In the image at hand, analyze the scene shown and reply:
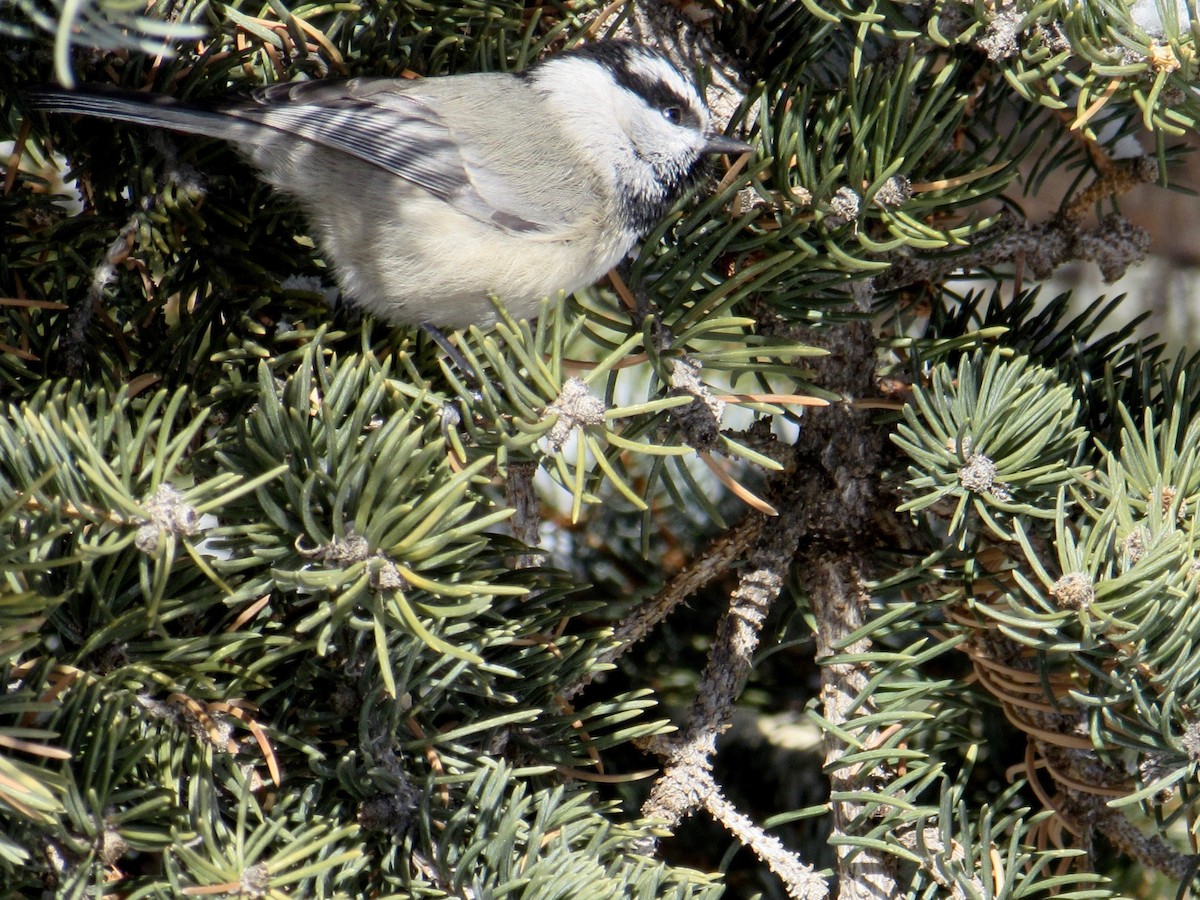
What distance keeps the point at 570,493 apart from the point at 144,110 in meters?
0.54

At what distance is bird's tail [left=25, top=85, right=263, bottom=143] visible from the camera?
0.91 meters

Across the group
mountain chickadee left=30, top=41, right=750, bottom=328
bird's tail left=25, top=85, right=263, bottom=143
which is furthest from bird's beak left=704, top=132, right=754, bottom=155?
bird's tail left=25, top=85, right=263, bottom=143

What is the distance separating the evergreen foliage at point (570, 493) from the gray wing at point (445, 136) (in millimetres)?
158

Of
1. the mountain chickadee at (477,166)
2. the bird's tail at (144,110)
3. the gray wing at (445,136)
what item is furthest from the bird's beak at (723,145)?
the bird's tail at (144,110)

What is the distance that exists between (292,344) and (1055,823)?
0.87m

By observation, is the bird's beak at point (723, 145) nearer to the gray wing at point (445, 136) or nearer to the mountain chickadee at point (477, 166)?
the mountain chickadee at point (477, 166)

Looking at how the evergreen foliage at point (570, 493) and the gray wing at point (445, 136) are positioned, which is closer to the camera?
the evergreen foliage at point (570, 493)

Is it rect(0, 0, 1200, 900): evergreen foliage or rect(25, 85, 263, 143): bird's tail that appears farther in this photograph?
rect(25, 85, 263, 143): bird's tail

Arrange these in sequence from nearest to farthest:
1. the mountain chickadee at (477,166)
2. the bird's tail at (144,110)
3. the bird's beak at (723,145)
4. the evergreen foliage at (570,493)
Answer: the evergreen foliage at (570,493) < the bird's tail at (144,110) < the bird's beak at (723,145) < the mountain chickadee at (477,166)

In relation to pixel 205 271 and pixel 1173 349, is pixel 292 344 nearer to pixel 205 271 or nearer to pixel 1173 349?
pixel 205 271

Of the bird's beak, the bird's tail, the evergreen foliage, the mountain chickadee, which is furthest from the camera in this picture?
the mountain chickadee

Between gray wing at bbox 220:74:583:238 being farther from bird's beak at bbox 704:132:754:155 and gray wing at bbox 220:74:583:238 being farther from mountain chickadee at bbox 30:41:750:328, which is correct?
bird's beak at bbox 704:132:754:155

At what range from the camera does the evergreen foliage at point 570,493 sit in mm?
697

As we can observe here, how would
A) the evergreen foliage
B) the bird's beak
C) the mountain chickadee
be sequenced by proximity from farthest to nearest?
the mountain chickadee < the bird's beak < the evergreen foliage
